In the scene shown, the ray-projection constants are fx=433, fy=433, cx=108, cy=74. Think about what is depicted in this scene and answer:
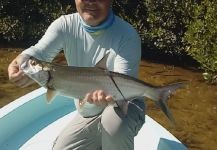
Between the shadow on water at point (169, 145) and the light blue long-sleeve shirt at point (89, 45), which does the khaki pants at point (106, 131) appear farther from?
the shadow on water at point (169, 145)

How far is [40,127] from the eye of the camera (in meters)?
5.62

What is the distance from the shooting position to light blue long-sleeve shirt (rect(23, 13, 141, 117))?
3.69 meters

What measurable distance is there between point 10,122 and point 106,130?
2.20 meters

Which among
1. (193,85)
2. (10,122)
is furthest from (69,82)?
(193,85)

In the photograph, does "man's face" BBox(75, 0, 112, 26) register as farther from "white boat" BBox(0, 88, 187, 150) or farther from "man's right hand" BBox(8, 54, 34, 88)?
Answer: "white boat" BBox(0, 88, 187, 150)

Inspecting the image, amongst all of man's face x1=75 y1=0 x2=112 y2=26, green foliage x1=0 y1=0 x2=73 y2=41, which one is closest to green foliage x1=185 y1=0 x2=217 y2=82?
green foliage x1=0 y1=0 x2=73 y2=41

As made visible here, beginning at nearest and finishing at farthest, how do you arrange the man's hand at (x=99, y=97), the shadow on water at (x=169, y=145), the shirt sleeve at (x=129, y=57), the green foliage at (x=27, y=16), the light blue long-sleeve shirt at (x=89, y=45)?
the man's hand at (x=99, y=97), the shirt sleeve at (x=129, y=57), the light blue long-sleeve shirt at (x=89, y=45), the shadow on water at (x=169, y=145), the green foliage at (x=27, y=16)

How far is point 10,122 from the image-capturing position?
17.5ft

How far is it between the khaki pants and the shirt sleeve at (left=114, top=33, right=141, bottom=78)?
0.30 metres

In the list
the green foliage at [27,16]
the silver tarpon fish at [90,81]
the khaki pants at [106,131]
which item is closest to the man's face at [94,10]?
the silver tarpon fish at [90,81]

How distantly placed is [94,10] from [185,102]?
4649 millimetres

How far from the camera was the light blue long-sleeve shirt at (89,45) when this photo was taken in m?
3.69

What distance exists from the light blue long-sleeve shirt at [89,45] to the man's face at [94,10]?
0.14 m

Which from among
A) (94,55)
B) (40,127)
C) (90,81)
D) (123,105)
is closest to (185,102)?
(40,127)
